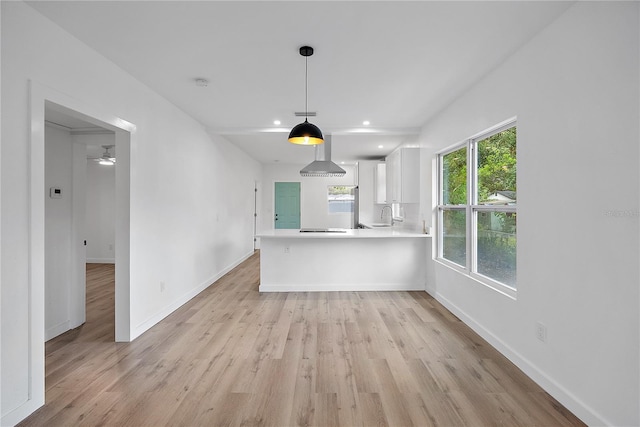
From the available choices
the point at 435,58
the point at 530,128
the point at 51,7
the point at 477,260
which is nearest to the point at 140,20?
the point at 51,7

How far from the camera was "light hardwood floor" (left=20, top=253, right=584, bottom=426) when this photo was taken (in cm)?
190

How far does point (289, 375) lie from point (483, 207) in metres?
2.39

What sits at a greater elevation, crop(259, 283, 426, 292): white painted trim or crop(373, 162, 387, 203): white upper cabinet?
crop(373, 162, 387, 203): white upper cabinet

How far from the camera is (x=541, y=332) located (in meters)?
2.24

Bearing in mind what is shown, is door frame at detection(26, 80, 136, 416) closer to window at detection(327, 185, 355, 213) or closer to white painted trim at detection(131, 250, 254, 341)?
white painted trim at detection(131, 250, 254, 341)

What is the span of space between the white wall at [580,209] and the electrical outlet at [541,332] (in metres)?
0.04

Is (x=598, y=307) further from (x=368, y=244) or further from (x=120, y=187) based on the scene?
(x=120, y=187)

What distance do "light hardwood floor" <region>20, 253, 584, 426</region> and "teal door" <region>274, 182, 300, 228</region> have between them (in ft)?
17.4

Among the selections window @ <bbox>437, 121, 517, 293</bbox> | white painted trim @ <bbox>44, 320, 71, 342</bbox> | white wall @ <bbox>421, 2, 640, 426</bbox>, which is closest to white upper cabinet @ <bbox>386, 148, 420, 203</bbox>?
window @ <bbox>437, 121, 517, 293</bbox>

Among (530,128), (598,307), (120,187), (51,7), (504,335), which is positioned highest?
(51,7)

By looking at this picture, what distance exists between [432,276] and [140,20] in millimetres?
4271

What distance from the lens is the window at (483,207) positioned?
2756 millimetres

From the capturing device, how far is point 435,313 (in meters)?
3.72

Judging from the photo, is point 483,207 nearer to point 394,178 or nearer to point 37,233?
point 394,178
